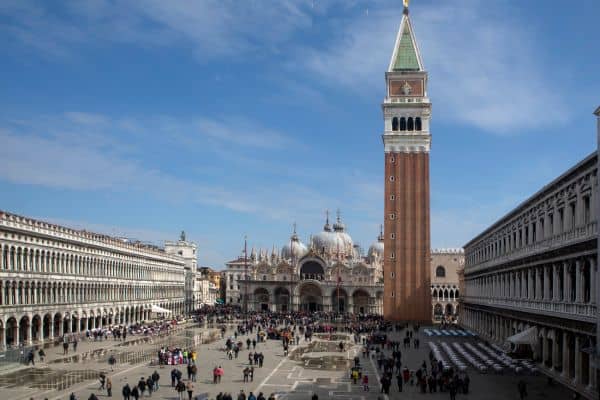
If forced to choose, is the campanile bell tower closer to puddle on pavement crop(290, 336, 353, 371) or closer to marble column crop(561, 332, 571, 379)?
puddle on pavement crop(290, 336, 353, 371)

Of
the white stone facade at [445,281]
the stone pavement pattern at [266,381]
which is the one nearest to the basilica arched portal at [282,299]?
the white stone facade at [445,281]

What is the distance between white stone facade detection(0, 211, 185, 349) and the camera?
49875 mm

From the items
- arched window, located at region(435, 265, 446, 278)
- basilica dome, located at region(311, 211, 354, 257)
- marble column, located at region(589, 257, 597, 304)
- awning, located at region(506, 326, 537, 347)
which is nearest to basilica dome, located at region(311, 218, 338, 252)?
basilica dome, located at region(311, 211, 354, 257)

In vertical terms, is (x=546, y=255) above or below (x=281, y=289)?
above

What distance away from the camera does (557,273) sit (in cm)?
3322

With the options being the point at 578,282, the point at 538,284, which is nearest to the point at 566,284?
the point at 578,282

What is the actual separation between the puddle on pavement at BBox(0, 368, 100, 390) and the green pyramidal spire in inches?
2521

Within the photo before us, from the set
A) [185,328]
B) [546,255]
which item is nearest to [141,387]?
[546,255]

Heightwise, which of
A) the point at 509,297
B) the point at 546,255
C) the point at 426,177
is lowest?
the point at 509,297

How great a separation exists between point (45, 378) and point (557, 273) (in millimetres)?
26649

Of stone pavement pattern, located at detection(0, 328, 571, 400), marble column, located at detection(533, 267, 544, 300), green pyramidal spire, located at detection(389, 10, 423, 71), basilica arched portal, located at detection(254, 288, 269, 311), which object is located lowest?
basilica arched portal, located at detection(254, 288, 269, 311)

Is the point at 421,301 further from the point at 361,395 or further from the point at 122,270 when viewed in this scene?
the point at 361,395

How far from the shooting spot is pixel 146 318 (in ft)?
290

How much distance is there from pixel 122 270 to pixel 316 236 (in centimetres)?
6106
